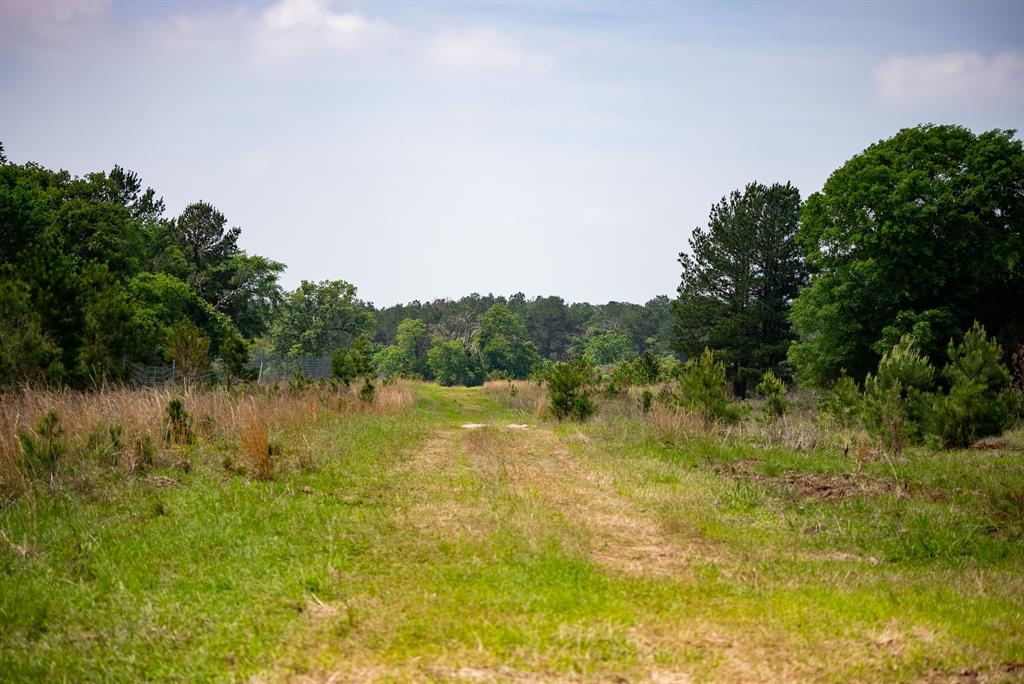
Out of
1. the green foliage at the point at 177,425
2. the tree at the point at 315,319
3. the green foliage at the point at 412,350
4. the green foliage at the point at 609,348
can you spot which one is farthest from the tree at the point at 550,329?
the green foliage at the point at 177,425

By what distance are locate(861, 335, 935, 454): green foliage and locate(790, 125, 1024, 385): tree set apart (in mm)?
13021

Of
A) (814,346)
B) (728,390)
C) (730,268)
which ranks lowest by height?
(728,390)

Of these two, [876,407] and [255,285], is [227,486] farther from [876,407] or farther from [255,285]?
[255,285]

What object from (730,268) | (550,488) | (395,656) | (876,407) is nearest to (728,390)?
(730,268)

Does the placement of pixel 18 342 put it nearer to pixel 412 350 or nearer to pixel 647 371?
pixel 647 371

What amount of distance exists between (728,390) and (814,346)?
336 inches

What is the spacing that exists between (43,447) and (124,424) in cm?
197

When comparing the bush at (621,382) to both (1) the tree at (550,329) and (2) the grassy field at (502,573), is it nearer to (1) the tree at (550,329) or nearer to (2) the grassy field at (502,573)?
(2) the grassy field at (502,573)

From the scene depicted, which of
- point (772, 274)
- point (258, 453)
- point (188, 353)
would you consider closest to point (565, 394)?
point (188, 353)

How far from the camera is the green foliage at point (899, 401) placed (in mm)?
15117

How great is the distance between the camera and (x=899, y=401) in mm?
15258

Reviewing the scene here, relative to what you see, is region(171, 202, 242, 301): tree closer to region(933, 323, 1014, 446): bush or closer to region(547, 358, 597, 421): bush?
region(547, 358, 597, 421): bush

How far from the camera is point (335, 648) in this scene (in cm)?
441

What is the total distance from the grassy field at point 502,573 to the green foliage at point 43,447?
309 mm
